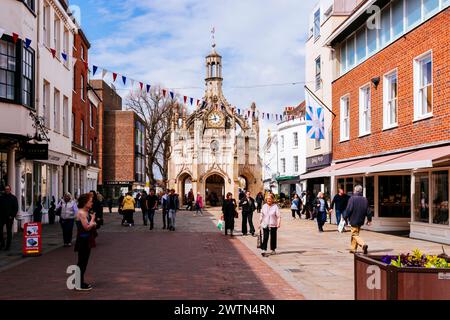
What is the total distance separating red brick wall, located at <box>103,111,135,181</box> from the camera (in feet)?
202

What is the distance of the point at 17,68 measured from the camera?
63.9 feet

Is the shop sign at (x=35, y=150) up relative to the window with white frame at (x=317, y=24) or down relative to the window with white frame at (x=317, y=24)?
down

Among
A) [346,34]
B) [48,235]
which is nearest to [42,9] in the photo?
[48,235]

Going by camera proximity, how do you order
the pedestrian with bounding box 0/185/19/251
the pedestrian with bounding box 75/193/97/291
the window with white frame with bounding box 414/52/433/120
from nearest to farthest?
the pedestrian with bounding box 75/193/97/291 < the pedestrian with bounding box 0/185/19/251 < the window with white frame with bounding box 414/52/433/120

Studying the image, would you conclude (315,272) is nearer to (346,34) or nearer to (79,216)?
(79,216)

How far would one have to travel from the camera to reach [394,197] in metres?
22.2

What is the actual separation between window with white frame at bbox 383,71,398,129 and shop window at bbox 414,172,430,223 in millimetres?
2841

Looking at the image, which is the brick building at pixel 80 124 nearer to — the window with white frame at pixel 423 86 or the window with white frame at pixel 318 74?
the window with white frame at pixel 318 74

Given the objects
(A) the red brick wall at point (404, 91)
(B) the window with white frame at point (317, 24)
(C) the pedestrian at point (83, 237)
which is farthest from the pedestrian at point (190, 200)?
(C) the pedestrian at point (83, 237)

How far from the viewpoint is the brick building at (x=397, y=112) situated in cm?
1692

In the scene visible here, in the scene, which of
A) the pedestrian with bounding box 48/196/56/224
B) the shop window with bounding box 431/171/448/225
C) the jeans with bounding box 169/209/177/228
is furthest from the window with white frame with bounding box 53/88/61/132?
the shop window with bounding box 431/171/448/225

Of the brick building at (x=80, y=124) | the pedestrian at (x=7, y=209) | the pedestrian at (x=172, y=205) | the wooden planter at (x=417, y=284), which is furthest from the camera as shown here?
the brick building at (x=80, y=124)

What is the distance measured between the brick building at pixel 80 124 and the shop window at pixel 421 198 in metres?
19.3

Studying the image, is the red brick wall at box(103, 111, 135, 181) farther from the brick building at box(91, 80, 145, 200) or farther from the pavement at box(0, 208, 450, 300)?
the pavement at box(0, 208, 450, 300)
